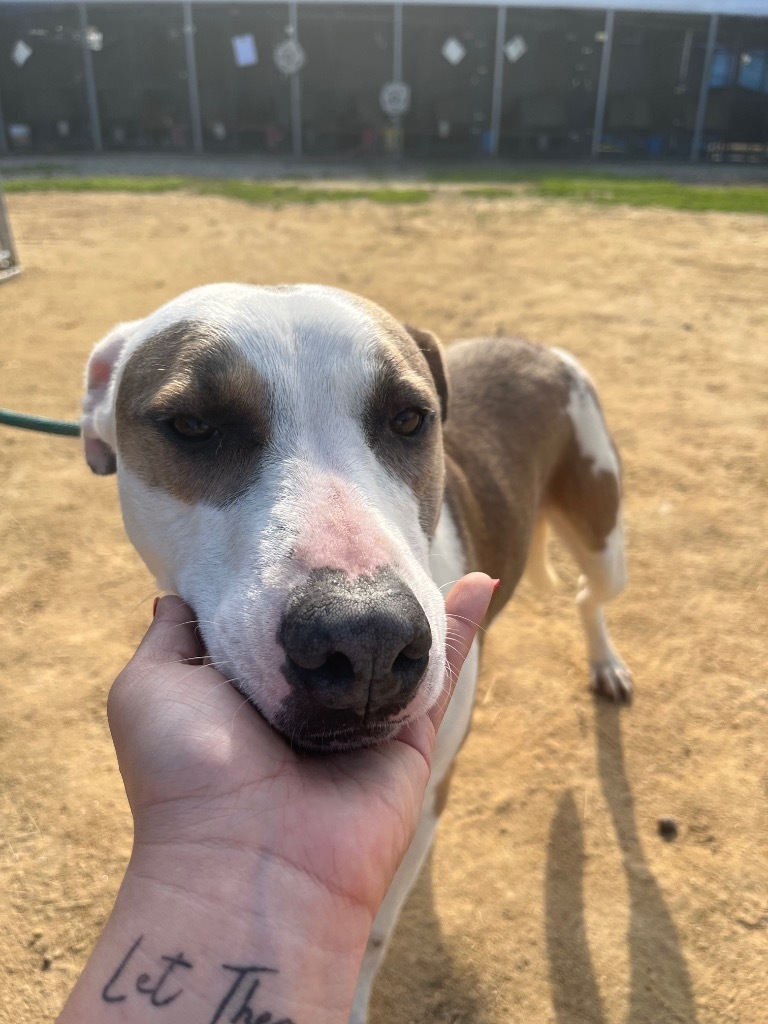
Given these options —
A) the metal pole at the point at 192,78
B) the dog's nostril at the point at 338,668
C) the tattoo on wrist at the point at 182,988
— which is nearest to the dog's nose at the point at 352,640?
the dog's nostril at the point at 338,668

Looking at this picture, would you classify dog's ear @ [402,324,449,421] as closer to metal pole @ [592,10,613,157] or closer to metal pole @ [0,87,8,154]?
metal pole @ [592,10,613,157]

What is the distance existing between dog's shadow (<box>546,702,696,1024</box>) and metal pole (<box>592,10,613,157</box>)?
79.6 ft

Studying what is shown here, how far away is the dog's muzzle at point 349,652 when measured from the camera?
1.44 metres

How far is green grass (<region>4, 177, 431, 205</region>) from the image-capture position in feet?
52.4

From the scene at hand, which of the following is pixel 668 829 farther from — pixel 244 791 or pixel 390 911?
pixel 244 791

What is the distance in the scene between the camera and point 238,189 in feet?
55.4

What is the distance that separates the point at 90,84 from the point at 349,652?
89.0ft

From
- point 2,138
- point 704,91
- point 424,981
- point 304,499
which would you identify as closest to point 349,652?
point 304,499

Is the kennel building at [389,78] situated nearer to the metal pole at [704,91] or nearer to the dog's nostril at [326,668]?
the metal pole at [704,91]

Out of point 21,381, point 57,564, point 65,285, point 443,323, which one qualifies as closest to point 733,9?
point 443,323

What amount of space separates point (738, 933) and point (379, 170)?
73.1 ft

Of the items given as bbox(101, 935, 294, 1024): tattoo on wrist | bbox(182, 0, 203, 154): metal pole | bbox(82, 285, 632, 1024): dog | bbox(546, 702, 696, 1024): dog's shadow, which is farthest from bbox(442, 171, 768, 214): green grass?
bbox(101, 935, 294, 1024): tattoo on wrist

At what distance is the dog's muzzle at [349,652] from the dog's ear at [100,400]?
1.40 meters

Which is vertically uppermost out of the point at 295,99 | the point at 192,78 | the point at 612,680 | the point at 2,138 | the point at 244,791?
the point at 192,78
